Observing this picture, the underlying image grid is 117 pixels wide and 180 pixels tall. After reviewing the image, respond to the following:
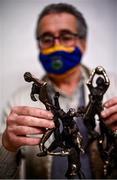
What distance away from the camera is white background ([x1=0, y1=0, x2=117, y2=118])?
63 cm

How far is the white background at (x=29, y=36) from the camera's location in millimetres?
632

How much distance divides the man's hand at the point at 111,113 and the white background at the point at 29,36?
26 centimetres

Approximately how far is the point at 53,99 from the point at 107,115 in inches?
2.5

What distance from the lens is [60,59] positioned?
0.49 m

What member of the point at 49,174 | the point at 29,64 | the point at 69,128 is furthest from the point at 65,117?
the point at 29,64

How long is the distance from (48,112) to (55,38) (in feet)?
0.79

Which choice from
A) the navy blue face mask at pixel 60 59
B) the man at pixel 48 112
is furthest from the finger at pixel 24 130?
the navy blue face mask at pixel 60 59

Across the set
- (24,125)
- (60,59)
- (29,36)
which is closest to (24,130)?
(24,125)

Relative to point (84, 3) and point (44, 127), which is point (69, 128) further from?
point (84, 3)

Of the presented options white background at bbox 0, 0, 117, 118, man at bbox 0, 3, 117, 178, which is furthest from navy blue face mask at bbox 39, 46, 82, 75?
white background at bbox 0, 0, 117, 118

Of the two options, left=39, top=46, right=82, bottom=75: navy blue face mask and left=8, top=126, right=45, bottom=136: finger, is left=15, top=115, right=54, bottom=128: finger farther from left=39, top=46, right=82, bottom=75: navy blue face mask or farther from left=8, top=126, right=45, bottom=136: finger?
left=39, top=46, right=82, bottom=75: navy blue face mask

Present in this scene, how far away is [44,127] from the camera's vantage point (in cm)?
34

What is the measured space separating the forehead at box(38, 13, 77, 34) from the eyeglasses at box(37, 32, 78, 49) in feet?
0.04

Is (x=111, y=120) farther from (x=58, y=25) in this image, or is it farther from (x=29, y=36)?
(x=29, y=36)
